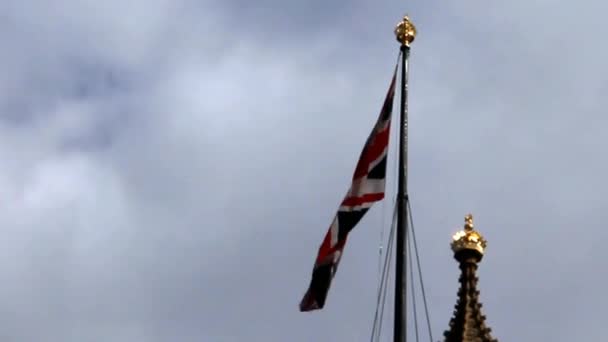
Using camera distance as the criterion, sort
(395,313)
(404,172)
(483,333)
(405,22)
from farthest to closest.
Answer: (483,333), (405,22), (404,172), (395,313)

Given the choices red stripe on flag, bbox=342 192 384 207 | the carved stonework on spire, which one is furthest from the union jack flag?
the carved stonework on spire

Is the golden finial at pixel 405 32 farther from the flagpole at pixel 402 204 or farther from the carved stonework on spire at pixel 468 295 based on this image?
the carved stonework on spire at pixel 468 295

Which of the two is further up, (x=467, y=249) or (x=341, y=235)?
(x=467, y=249)

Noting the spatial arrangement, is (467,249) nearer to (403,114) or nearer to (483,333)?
(483,333)

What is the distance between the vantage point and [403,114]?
122ft

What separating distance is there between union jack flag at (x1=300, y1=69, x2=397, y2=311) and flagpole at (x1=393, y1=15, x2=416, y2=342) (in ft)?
1.96

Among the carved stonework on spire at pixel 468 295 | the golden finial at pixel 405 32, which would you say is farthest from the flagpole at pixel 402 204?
the carved stonework on spire at pixel 468 295

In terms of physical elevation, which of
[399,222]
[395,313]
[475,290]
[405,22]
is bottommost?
[395,313]

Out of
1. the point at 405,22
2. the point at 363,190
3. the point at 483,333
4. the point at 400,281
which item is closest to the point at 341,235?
the point at 363,190

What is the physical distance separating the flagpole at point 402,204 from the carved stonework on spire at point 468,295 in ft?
40.5

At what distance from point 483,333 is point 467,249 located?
4.01 meters

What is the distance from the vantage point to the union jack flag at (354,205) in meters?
Result: 36.3

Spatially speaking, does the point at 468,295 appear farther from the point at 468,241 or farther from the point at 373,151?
the point at 373,151

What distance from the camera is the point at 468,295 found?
47875mm
